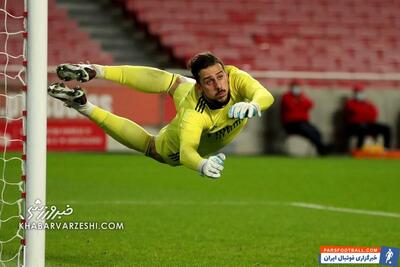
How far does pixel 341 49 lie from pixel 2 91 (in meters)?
8.88

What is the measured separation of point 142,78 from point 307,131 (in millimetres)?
11652

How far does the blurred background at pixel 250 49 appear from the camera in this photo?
1950 cm

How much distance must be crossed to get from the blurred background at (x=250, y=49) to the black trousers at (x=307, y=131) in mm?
242

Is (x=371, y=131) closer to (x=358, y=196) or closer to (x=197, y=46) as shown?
(x=197, y=46)

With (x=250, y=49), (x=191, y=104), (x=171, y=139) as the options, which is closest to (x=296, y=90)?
(x=250, y=49)

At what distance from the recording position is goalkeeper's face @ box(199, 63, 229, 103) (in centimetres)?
775

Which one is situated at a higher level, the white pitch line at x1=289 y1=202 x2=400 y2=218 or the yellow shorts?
the yellow shorts

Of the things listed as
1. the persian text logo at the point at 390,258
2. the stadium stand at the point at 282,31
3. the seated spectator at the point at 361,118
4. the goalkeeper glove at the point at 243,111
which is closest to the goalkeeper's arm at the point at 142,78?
the goalkeeper glove at the point at 243,111

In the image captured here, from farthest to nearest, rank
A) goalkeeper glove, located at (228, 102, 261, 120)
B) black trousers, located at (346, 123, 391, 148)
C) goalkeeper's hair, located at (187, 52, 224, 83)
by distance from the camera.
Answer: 1. black trousers, located at (346, 123, 391, 148)
2. goalkeeper's hair, located at (187, 52, 224, 83)
3. goalkeeper glove, located at (228, 102, 261, 120)

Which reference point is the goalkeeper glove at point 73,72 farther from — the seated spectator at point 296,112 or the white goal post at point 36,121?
the seated spectator at point 296,112

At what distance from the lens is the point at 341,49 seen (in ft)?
77.4

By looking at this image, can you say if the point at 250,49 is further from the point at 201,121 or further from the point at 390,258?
the point at 390,258

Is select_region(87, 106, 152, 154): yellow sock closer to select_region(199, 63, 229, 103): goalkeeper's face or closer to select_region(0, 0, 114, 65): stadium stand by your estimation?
select_region(199, 63, 229, 103): goalkeeper's face

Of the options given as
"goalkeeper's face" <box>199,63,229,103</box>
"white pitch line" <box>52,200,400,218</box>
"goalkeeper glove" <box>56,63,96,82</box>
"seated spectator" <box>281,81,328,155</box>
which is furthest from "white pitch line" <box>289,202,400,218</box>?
"seated spectator" <box>281,81,328,155</box>
